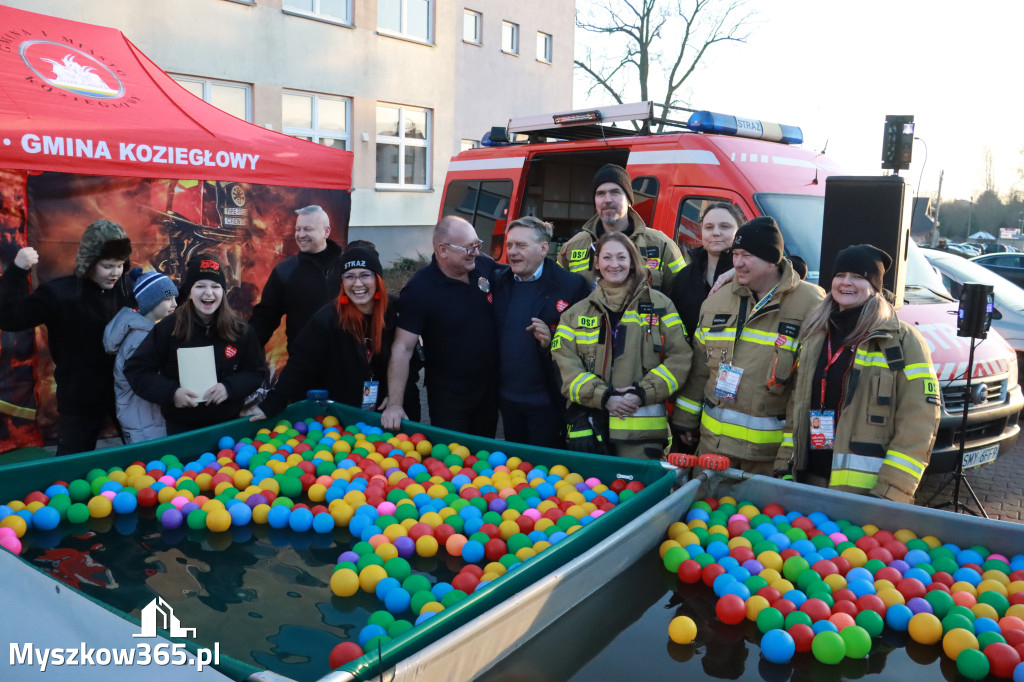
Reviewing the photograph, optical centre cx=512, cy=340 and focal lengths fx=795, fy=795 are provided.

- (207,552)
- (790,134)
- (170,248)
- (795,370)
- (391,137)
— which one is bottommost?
(207,552)

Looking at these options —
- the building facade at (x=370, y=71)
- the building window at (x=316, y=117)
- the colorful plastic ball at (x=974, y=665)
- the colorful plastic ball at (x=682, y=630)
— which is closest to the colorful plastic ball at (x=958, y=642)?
the colorful plastic ball at (x=974, y=665)

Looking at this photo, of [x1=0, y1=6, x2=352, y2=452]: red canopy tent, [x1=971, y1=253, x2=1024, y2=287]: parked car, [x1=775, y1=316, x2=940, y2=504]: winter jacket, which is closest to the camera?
[x1=775, y1=316, x2=940, y2=504]: winter jacket

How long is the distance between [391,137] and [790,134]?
43.6 feet

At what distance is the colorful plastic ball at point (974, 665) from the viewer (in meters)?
2.18

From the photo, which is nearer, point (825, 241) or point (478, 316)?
point (478, 316)

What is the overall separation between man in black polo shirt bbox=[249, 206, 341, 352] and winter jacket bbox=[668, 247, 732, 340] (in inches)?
99.8

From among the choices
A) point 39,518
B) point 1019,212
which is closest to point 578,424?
point 39,518

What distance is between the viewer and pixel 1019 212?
71.8 m

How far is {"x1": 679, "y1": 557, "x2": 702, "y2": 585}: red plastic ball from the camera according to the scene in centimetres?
269

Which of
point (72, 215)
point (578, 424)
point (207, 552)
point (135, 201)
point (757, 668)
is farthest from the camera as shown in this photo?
point (135, 201)

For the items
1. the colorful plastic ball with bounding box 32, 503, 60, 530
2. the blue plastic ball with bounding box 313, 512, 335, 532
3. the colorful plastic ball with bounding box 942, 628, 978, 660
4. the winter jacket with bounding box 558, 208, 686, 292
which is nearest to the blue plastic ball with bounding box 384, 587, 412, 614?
the blue plastic ball with bounding box 313, 512, 335, 532

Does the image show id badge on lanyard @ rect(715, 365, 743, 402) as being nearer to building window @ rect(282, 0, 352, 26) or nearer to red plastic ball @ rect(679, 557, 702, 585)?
red plastic ball @ rect(679, 557, 702, 585)

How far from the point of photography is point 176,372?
4.39m

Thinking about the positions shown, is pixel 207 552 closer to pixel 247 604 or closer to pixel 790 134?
pixel 247 604
